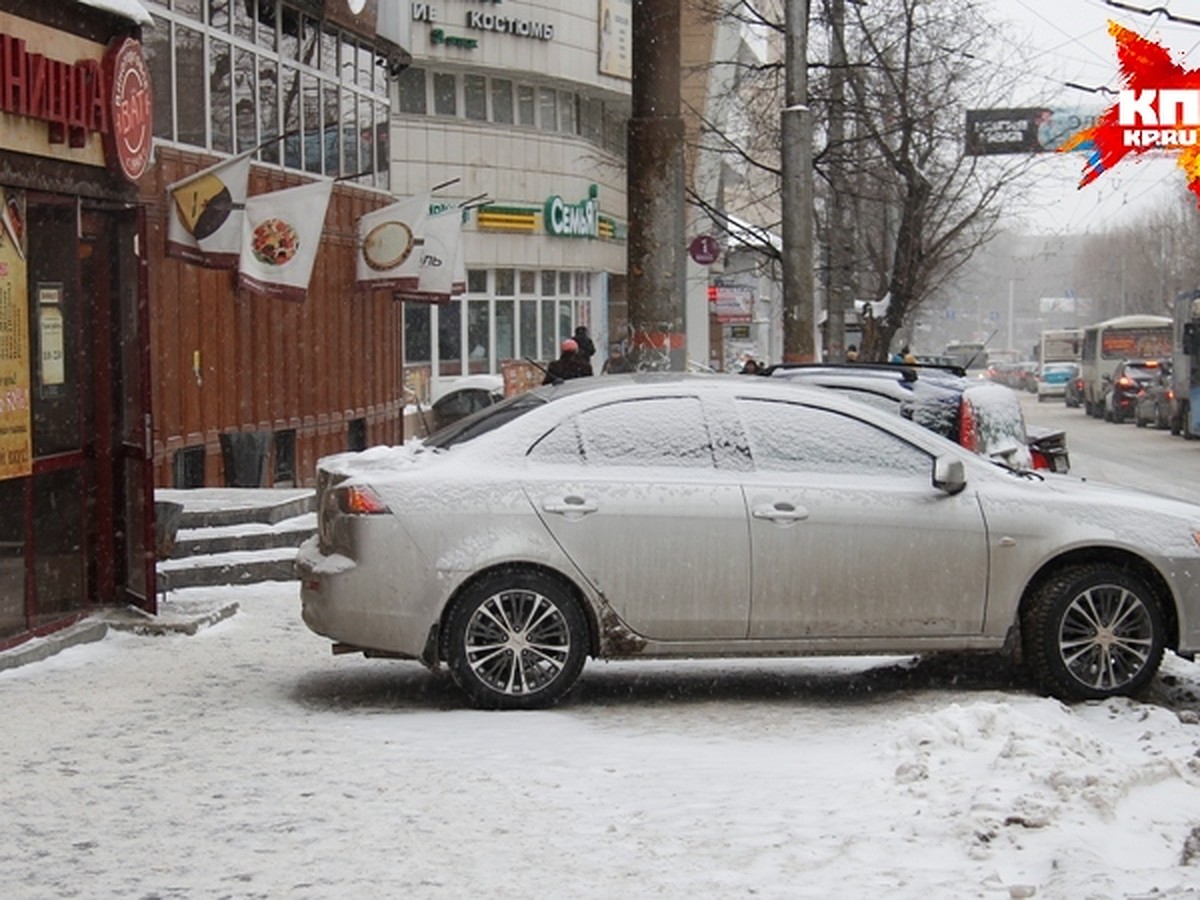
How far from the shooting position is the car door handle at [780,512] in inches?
341

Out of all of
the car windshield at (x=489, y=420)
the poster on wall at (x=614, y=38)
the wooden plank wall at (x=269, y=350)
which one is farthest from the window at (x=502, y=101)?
the car windshield at (x=489, y=420)

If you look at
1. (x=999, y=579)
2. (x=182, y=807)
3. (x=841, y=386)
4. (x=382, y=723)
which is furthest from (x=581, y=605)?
(x=841, y=386)

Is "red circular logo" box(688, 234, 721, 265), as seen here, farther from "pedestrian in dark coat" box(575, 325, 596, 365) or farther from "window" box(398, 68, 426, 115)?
"window" box(398, 68, 426, 115)

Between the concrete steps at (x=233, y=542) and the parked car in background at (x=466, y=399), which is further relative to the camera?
the parked car in background at (x=466, y=399)

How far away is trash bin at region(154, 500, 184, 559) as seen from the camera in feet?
37.7

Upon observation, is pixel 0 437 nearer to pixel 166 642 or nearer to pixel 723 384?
pixel 166 642

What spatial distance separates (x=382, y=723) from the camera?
808cm

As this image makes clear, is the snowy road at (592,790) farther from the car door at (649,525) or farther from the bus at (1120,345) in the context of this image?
the bus at (1120,345)

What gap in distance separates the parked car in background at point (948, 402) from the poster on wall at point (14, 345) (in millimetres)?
4862

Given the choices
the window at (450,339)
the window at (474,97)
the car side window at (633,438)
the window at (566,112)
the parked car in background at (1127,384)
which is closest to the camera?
the car side window at (633,438)

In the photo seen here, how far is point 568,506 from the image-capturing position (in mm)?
8523

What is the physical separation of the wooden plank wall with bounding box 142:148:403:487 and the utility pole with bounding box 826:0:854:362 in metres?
7.63

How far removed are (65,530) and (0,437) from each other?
4.38ft

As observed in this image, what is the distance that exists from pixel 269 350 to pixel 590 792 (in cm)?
1456
